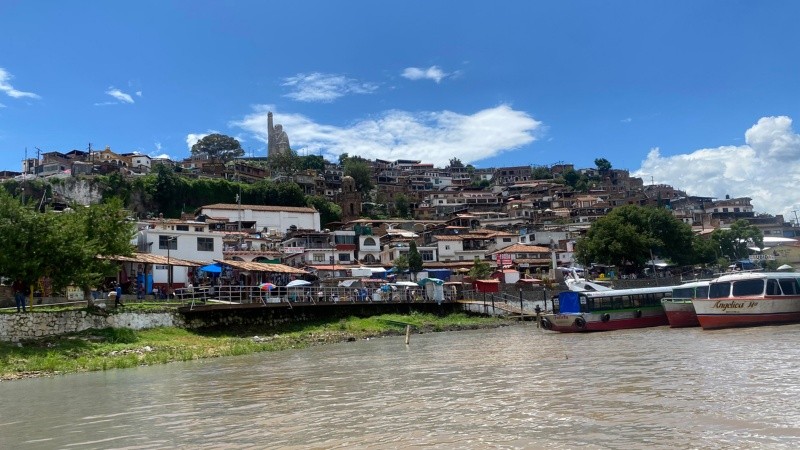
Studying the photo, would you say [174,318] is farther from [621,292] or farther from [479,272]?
[479,272]

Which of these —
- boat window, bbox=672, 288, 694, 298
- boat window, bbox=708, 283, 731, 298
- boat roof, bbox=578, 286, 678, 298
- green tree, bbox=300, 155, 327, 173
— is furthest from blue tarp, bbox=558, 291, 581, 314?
green tree, bbox=300, 155, 327, 173

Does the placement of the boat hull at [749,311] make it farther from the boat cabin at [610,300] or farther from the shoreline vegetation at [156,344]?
the shoreline vegetation at [156,344]

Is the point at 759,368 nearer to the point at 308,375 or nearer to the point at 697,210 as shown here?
the point at 308,375

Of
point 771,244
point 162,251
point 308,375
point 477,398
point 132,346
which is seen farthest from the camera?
point 771,244

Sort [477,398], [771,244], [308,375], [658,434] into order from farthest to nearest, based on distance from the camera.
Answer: [771,244] < [308,375] < [477,398] < [658,434]

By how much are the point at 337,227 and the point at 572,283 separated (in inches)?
2134

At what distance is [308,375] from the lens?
18188 millimetres

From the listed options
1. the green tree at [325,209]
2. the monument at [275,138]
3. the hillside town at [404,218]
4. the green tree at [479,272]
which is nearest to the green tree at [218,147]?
the hillside town at [404,218]

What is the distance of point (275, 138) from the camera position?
483ft

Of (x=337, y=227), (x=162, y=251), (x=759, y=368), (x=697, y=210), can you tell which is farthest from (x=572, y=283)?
(x=697, y=210)

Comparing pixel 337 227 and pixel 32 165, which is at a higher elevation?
pixel 32 165

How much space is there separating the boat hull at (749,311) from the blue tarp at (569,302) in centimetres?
792

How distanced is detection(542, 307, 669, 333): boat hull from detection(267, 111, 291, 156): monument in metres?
116

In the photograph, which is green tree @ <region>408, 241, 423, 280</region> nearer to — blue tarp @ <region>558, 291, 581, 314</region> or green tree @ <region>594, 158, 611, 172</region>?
blue tarp @ <region>558, 291, 581, 314</region>
